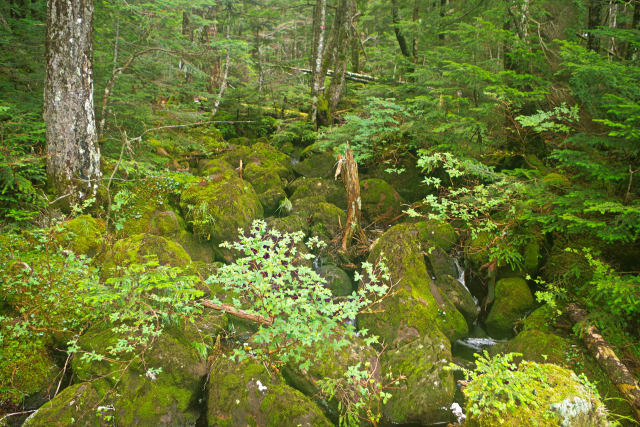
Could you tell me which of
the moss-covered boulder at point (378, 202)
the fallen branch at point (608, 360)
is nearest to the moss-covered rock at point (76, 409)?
the fallen branch at point (608, 360)

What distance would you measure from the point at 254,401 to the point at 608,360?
449cm

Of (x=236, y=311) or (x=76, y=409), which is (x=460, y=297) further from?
(x=76, y=409)

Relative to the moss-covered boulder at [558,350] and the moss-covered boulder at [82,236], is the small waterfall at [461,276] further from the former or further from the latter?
the moss-covered boulder at [82,236]

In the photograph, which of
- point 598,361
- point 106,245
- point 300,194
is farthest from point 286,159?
point 598,361

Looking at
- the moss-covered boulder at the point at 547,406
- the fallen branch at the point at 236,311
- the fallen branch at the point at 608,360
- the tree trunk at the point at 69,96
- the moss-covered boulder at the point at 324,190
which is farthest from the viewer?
the moss-covered boulder at the point at 324,190

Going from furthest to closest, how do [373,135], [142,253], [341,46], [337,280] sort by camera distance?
[341,46], [373,135], [337,280], [142,253]

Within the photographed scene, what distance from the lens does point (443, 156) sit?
7.99 metres

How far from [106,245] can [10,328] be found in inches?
65.3

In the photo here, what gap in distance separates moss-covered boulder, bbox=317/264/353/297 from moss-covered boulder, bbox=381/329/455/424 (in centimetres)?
216

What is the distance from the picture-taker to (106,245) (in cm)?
494

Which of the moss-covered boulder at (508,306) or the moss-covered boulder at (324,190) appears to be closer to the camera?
the moss-covered boulder at (508,306)

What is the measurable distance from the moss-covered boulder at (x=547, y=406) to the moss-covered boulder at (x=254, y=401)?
1746 mm

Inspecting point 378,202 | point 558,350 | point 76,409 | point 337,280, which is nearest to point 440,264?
point 337,280

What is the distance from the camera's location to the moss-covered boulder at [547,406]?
8.25 feet
